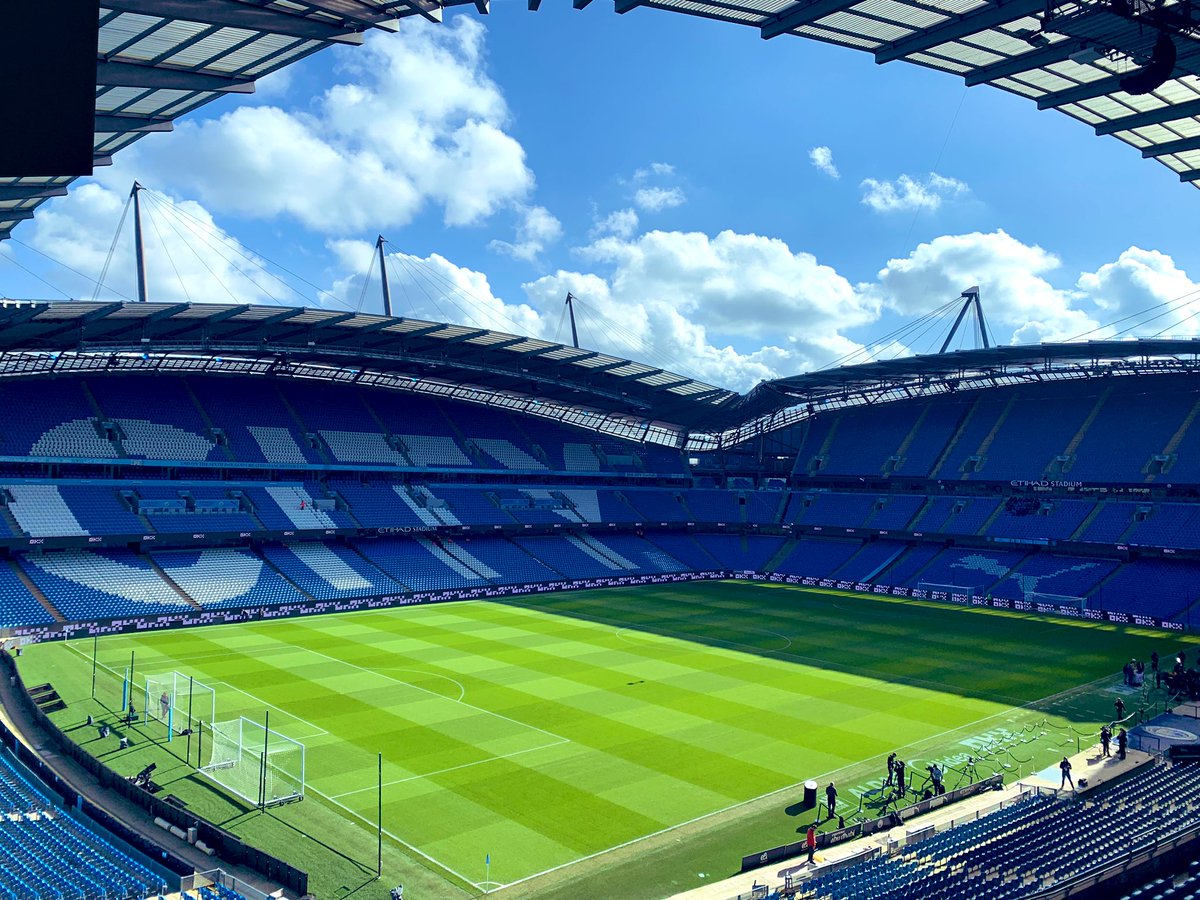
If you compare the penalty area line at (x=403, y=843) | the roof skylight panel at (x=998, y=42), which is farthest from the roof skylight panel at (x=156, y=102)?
the penalty area line at (x=403, y=843)

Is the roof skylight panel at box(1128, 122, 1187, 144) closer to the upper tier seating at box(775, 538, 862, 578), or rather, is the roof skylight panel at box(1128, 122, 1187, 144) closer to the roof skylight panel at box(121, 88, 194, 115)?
the roof skylight panel at box(121, 88, 194, 115)

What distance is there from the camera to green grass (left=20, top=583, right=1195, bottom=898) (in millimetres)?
22766

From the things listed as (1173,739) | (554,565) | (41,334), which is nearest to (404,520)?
(554,565)

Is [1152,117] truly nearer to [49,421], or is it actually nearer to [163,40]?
[163,40]

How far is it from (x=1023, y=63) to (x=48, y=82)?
67.6 ft

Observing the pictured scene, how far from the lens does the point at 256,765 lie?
26812 millimetres

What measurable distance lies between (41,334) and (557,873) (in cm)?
4607

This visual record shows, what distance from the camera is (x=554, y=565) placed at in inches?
2862

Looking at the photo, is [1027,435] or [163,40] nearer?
[163,40]

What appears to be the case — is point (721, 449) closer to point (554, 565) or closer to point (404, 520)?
point (554, 565)

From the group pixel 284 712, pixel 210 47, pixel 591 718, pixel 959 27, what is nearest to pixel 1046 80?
pixel 959 27

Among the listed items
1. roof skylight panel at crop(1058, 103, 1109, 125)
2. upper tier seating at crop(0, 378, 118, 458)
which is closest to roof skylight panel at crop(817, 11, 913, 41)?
roof skylight panel at crop(1058, 103, 1109, 125)

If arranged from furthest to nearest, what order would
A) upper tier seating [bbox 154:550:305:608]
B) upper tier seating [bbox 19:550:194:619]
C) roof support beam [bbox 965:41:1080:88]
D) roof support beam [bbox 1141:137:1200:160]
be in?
upper tier seating [bbox 154:550:305:608] → upper tier seating [bbox 19:550:194:619] → roof support beam [bbox 1141:137:1200:160] → roof support beam [bbox 965:41:1080:88]

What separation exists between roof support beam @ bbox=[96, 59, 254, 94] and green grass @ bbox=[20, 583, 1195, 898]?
1885 cm
